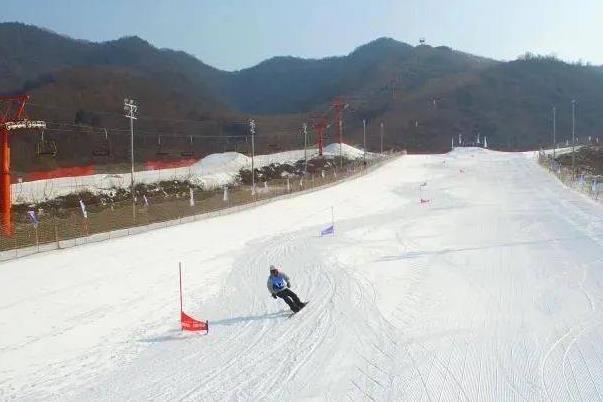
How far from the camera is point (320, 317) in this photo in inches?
544

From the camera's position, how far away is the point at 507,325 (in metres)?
12.8

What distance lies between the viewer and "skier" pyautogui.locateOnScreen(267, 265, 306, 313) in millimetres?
14109

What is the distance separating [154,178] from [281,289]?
39.2m

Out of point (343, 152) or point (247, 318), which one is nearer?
point (247, 318)

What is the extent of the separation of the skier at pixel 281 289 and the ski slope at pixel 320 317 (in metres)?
0.34

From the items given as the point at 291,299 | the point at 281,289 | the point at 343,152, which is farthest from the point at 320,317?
the point at 343,152

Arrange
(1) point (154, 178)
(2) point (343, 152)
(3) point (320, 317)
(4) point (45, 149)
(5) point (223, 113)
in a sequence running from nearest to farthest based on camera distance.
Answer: (3) point (320, 317), (4) point (45, 149), (1) point (154, 178), (2) point (343, 152), (5) point (223, 113)

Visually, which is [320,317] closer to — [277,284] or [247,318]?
[277,284]

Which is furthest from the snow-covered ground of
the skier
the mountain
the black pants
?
the black pants

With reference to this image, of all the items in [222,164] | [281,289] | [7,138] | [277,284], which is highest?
[7,138]

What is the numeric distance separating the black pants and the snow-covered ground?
29834 mm

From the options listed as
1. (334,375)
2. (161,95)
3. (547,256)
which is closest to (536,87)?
(161,95)

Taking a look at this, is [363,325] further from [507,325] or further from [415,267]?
[415,267]

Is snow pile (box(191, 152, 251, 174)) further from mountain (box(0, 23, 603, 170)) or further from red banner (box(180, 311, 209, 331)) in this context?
red banner (box(180, 311, 209, 331))
